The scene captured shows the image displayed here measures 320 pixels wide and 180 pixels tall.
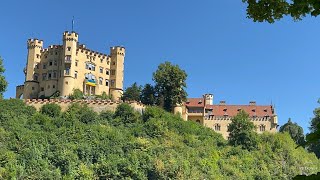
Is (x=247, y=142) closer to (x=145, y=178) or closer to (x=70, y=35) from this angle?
(x=145, y=178)

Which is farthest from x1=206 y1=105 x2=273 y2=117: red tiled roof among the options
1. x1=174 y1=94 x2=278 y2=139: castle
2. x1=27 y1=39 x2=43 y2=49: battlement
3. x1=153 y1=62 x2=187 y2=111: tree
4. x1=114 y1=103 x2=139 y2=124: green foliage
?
x1=27 y1=39 x2=43 y2=49: battlement

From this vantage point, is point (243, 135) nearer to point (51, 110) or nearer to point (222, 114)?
point (222, 114)

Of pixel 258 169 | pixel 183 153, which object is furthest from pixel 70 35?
pixel 258 169

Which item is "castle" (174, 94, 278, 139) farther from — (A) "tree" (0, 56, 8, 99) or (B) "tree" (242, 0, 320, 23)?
(B) "tree" (242, 0, 320, 23)

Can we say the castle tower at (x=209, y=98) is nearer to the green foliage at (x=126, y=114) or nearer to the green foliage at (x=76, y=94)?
the green foliage at (x=76, y=94)

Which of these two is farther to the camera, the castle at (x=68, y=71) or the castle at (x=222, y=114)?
the castle at (x=222, y=114)

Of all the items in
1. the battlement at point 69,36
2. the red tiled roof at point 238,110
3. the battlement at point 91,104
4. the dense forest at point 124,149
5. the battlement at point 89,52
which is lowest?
the dense forest at point 124,149

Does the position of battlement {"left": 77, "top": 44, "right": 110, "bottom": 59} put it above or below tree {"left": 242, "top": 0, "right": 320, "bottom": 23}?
above

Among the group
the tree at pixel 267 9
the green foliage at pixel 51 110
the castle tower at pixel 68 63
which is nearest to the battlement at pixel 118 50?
the castle tower at pixel 68 63

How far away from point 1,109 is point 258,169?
2597 centimetres

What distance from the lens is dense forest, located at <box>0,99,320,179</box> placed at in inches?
1604

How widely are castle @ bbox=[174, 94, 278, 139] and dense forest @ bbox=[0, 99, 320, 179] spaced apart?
737 cm

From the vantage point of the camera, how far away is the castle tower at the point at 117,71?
6488 cm

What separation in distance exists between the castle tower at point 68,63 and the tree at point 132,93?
6.85 meters
